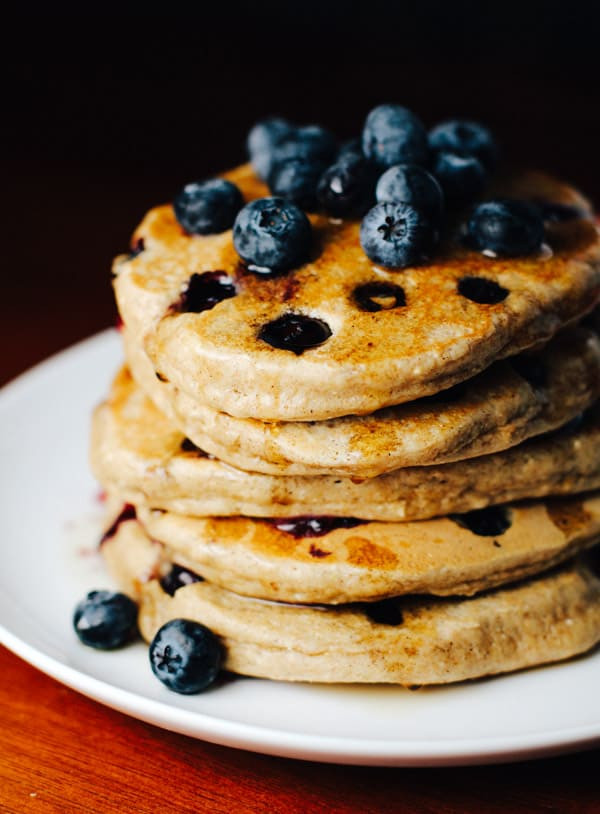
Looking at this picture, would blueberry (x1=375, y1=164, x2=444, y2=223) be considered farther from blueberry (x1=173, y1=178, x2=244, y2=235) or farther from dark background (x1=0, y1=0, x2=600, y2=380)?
dark background (x1=0, y1=0, x2=600, y2=380)

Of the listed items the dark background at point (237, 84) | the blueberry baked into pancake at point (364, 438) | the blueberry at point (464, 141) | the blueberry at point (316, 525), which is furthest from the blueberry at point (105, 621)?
the dark background at point (237, 84)

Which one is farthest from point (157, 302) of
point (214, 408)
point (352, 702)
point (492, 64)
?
point (492, 64)

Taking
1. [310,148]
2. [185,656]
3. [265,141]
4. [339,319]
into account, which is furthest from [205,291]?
[185,656]

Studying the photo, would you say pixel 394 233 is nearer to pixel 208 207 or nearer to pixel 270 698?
pixel 208 207

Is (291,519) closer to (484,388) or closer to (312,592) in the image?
(312,592)

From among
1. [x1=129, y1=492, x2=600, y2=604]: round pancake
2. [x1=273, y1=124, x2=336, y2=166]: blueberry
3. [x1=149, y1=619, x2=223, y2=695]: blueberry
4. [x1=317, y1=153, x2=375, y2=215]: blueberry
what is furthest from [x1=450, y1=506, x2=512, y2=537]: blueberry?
[x1=273, y1=124, x2=336, y2=166]: blueberry

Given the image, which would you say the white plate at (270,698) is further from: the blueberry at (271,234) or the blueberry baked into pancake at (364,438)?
the blueberry at (271,234)
